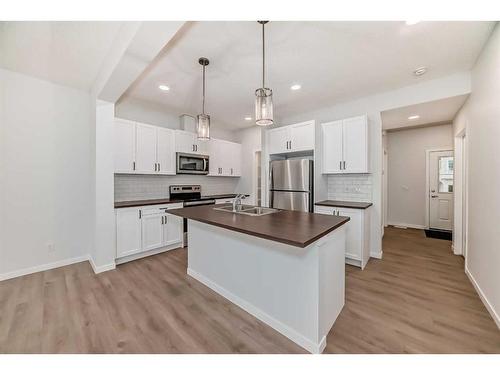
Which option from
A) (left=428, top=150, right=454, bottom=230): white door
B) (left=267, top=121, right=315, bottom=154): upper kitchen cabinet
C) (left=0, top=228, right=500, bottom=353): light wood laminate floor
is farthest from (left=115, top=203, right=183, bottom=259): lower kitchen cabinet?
(left=428, top=150, right=454, bottom=230): white door

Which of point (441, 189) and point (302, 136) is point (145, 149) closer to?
point (302, 136)

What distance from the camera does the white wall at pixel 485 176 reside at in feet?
5.94

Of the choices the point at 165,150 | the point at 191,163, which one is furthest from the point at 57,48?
the point at 191,163

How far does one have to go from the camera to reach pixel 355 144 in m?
3.25

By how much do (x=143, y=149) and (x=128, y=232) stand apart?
4.56 ft

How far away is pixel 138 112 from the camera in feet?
12.4

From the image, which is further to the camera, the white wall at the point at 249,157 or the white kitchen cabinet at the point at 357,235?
the white wall at the point at 249,157

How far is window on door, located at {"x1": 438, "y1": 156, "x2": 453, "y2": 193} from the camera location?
4.78 m

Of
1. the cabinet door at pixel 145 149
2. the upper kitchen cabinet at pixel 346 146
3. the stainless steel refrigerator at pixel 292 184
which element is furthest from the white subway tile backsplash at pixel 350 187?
the cabinet door at pixel 145 149

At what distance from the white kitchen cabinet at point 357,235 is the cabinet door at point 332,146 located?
0.76 metres

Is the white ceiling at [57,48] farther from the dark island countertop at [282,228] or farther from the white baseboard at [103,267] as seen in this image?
the white baseboard at [103,267]

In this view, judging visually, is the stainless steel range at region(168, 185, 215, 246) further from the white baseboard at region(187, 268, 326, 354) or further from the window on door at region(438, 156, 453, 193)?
the window on door at region(438, 156, 453, 193)

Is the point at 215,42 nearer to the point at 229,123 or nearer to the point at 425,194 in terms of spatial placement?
the point at 229,123

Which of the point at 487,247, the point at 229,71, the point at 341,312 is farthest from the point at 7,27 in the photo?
the point at 487,247
